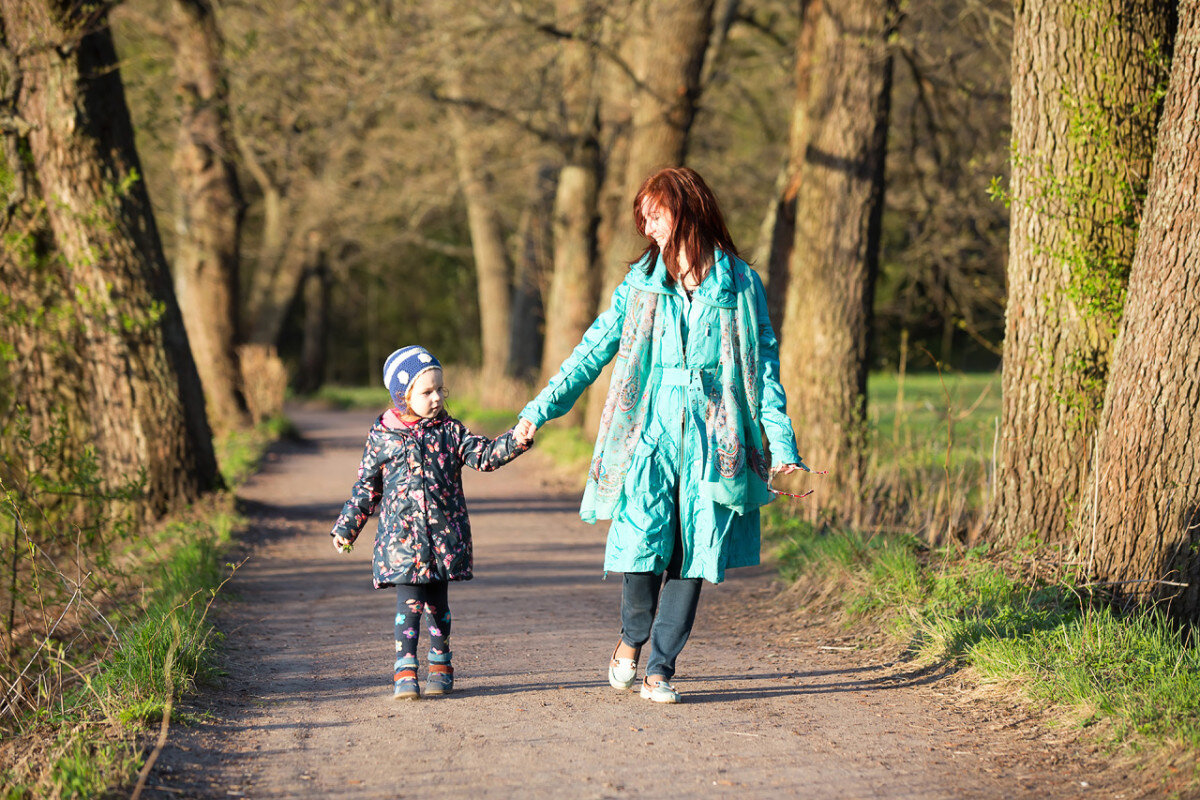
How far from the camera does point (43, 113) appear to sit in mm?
8391

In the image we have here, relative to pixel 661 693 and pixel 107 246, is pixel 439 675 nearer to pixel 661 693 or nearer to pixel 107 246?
pixel 661 693

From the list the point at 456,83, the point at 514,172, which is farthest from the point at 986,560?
the point at 514,172

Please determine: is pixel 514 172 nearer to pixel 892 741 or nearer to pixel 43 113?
pixel 43 113

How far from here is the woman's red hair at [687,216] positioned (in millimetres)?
4266

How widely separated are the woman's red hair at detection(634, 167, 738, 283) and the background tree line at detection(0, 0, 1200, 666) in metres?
2.07

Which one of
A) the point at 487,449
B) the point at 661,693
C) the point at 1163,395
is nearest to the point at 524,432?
the point at 487,449

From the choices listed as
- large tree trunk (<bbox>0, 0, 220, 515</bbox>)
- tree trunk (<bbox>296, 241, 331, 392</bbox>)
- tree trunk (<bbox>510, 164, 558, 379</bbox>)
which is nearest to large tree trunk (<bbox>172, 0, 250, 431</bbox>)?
large tree trunk (<bbox>0, 0, 220, 515</bbox>)

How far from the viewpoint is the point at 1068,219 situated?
568cm

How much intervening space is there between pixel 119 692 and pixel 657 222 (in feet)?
8.37

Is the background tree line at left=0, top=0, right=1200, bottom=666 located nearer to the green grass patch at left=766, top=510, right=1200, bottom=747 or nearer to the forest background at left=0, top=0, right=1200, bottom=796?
the forest background at left=0, top=0, right=1200, bottom=796

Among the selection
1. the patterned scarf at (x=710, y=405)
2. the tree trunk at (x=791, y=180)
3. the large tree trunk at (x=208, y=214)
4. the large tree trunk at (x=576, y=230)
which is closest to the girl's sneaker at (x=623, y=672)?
the patterned scarf at (x=710, y=405)

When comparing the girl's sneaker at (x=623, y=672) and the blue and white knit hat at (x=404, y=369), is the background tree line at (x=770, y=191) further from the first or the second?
the blue and white knit hat at (x=404, y=369)

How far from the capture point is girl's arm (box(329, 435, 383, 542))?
4.39 meters

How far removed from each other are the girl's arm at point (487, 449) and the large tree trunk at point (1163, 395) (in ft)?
8.65
